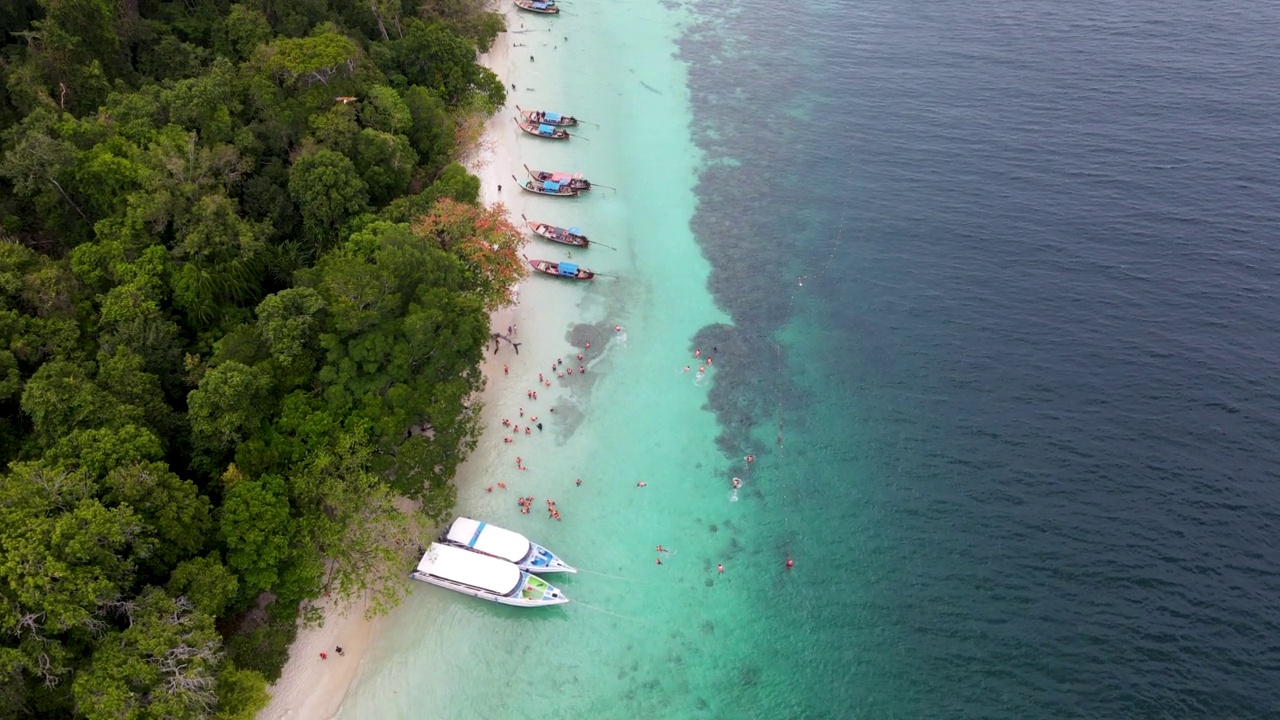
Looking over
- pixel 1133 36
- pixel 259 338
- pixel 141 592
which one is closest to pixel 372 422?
pixel 259 338

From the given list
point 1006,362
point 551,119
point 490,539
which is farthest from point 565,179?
point 1006,362

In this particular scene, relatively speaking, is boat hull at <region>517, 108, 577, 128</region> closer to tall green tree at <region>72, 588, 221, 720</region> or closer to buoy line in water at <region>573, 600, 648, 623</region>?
buoy line in water at <region>573, 600, 648, 623</region>

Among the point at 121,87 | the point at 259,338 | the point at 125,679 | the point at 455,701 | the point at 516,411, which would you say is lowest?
the point at 455,701

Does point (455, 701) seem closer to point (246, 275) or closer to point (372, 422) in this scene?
point (372, 422)

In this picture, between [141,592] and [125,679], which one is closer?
[125,679]

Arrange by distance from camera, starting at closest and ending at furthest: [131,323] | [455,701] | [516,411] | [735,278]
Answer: [455,701]
[131,323]
[516,411]
[735,278]

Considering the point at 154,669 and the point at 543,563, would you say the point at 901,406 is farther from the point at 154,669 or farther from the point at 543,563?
the point at 154,669

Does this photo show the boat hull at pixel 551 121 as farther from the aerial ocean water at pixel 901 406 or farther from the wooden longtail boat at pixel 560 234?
the wooden longtail boat at pixel 560 234
